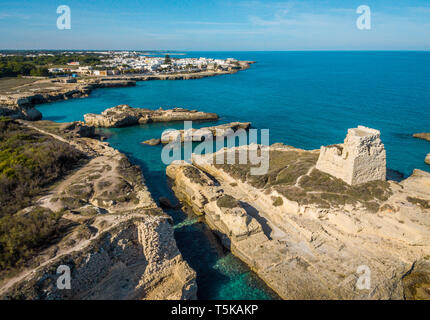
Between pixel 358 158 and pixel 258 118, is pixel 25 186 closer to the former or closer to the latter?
pixel 358 158

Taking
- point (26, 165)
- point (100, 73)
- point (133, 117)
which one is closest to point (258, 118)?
point (133, 117)

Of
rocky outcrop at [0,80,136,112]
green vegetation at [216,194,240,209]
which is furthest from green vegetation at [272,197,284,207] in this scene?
rocky outcrop at [0,80,136,112]

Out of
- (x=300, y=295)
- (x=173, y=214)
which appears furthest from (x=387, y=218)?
(x=173, y=214)

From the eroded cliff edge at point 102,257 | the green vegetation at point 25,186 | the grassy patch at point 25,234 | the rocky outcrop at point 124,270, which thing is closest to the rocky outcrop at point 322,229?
the eroded cliff edge at point 102,257

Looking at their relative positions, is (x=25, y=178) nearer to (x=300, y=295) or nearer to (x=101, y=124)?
(x=300, y=295)

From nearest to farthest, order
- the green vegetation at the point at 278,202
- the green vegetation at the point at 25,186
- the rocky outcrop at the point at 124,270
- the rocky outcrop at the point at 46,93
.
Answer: the rocky outcrop at the point at 124,270 < the green vegetation at the point at 25,186 < the green vegetation at the point at 278,202 < the rocky outcrop at the point at 46,93

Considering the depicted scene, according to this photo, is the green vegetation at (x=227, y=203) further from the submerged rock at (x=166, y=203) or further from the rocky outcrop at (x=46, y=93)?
the rocky outcrop at (x=46, y=93)
